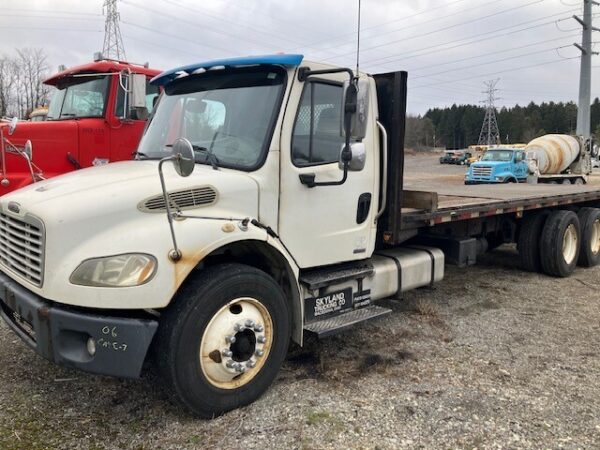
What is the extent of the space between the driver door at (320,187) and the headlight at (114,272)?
1162 mm

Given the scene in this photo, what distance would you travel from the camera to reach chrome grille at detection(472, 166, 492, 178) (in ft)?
79.9

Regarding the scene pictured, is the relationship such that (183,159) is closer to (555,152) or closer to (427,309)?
Result: (427,309)

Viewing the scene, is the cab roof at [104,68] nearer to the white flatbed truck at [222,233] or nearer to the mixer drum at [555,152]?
the white flatbed truck at [222,233]

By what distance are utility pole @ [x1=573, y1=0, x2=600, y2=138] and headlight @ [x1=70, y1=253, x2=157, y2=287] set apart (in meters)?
35.4

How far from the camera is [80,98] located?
25.0ft

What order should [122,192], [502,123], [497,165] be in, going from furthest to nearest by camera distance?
[502,123], [497,165], [122,192]

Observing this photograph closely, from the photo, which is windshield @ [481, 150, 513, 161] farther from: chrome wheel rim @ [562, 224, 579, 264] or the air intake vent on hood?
the air intake vent on hood

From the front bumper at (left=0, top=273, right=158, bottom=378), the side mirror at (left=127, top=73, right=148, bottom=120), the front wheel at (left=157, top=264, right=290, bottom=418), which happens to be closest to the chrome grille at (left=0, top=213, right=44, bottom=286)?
the front bumper at (left=0, top=273, right=158, bottom=378)

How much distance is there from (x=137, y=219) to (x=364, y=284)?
2.23m

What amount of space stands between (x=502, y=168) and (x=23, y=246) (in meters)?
23.6

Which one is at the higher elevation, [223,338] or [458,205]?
[458,205]

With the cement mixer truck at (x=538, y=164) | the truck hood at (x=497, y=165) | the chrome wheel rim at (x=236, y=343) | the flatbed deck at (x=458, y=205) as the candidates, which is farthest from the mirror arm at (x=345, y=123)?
the truck hood at (x=497, y=165)

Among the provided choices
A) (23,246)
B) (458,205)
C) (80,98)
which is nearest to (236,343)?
(23,246)

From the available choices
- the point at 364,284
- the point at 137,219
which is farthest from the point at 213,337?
the point at 364,284
